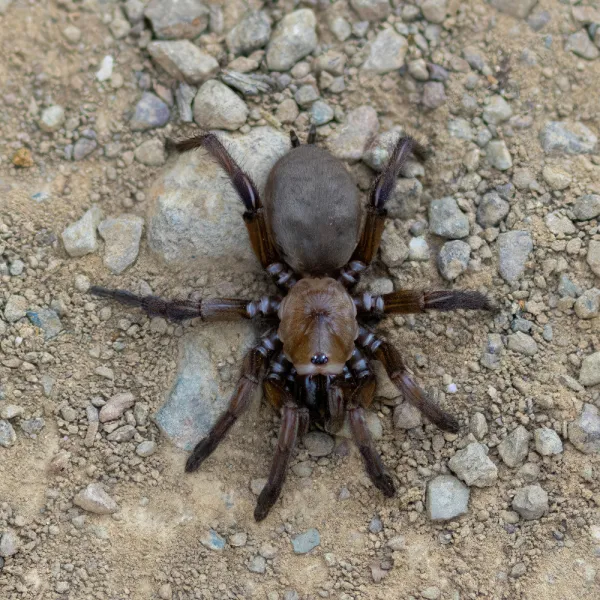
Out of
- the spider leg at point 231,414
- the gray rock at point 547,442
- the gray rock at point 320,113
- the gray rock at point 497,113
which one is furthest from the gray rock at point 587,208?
the spider leg at point 231,414

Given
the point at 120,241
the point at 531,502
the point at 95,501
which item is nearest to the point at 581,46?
the point at 531,502

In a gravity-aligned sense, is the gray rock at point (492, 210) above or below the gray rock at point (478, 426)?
above

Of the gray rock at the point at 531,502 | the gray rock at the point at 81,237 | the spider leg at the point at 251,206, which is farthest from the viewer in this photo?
the gray rock at the point at 81,237

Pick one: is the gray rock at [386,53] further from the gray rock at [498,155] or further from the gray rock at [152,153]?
the gray rock at [152,153]

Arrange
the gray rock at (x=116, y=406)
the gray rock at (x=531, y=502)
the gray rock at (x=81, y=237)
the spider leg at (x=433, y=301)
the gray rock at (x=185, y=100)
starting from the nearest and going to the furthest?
the gray rock at (x=531, y=502) < the gray rock at (x=116, y=406) < the spider leg at (x=433, y=301) < the gray rock at (x=81, y=237) < the gray rock at (x=185, y=100)

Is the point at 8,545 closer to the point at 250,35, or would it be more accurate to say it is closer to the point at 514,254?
the point at 514,254

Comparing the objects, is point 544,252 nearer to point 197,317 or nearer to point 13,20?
point 197,317
